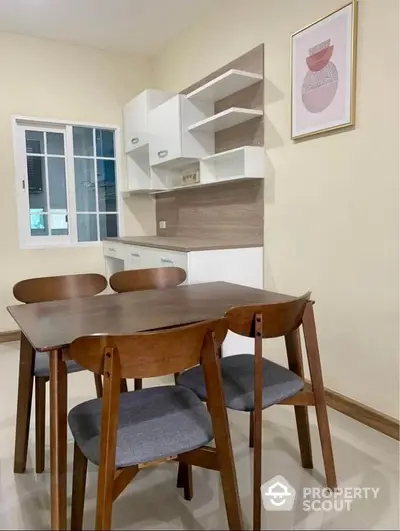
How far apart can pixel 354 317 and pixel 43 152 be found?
321 centimetres

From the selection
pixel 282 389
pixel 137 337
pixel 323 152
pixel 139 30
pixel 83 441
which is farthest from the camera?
pixel 139 30

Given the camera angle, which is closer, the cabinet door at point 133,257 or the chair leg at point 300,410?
the chair leg at point 300,410

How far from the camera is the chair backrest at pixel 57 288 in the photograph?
2.08 metres

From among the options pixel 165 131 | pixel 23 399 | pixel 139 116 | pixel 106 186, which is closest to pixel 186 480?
pixel 23 399

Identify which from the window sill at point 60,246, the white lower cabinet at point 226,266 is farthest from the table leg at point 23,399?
the window sill at point 60,246

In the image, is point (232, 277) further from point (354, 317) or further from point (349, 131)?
point (349, 131)

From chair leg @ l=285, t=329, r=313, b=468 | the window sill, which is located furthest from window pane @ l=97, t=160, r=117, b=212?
chair leg @ l=285, t=329, r=313, b=468

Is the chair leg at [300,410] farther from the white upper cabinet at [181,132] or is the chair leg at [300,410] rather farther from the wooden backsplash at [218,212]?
the white upper cabinet at [181,132]

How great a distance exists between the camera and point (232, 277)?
286 cm

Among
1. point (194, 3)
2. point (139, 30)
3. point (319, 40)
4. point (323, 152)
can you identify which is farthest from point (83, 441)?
point (139, 30)

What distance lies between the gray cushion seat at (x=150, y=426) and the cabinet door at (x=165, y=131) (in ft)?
7.40

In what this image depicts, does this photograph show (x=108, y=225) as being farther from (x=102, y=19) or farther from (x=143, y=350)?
(x=143, y=350)

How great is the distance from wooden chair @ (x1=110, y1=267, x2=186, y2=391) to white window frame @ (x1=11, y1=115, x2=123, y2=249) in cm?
196

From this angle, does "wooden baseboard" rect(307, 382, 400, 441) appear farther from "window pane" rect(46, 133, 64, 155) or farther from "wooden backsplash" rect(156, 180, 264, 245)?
"window pane" rect(46, 133, 64, 155)
